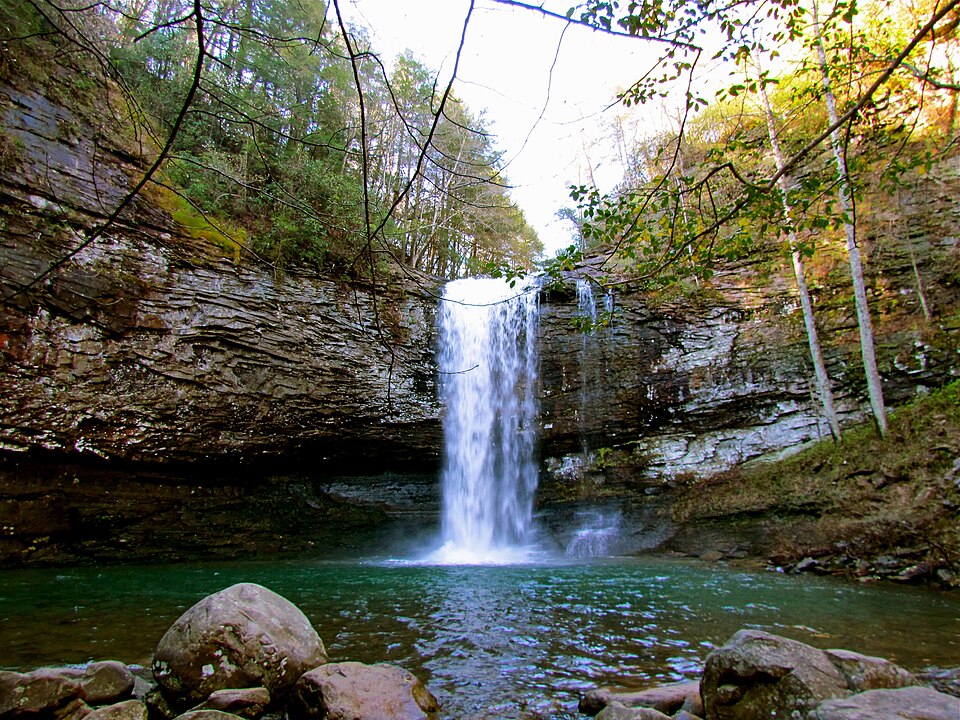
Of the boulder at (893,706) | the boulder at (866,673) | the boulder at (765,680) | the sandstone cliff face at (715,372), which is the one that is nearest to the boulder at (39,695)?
the boulder at (765,680)

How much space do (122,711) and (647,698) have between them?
9.99 feet

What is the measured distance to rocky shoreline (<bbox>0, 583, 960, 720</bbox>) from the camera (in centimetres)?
270

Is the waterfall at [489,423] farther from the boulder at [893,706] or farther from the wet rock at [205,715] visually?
the boulder at [893,706]

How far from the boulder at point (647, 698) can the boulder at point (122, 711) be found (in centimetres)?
260

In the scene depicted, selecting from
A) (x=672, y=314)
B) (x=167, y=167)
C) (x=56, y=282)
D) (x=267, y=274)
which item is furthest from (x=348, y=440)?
Result: (x=672, y=314)

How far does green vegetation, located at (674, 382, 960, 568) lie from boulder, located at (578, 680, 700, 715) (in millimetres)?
5900

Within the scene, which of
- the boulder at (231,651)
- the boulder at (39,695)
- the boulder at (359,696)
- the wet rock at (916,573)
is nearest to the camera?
the boulder at (39,695)

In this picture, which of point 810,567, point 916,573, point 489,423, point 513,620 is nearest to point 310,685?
point 513,620

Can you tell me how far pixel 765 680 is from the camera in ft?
8.97

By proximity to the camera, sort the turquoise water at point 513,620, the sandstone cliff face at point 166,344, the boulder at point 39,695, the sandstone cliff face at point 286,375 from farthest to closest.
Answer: the sandstone cliff face at point 286,375, the sandstone cliff face at point 166,344, the turquoise water at point 513,620, the boulder at point 39,695

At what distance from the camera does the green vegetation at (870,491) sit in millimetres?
7383

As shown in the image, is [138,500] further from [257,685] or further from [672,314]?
[672,314]

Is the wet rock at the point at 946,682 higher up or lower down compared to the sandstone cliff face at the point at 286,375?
lower down

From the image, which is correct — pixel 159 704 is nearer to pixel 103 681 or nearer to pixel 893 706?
pixel 103 681
